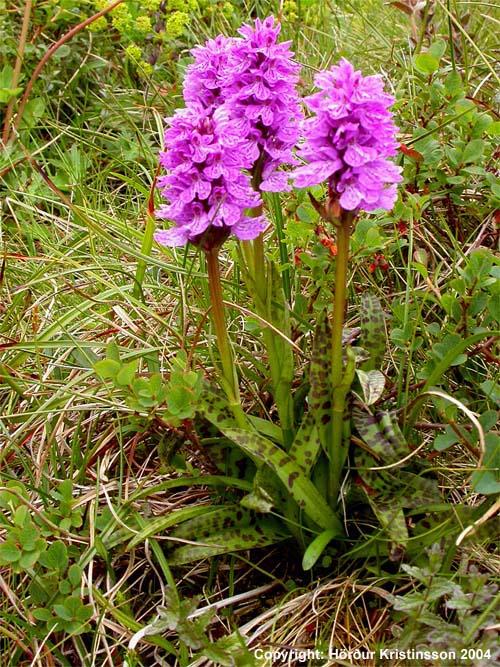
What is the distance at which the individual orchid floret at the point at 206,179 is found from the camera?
1.34 m

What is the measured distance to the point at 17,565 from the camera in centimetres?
158

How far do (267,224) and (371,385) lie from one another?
419 mm

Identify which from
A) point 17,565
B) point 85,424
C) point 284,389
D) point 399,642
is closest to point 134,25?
point 85,424

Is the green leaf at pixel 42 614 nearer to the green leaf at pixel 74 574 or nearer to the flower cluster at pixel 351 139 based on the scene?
the green leaf at pixel 74 574

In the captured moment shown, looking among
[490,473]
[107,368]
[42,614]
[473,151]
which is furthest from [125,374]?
[473,151]

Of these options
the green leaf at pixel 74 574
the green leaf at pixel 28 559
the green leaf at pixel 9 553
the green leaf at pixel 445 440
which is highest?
the green leaf at pixel 445 440

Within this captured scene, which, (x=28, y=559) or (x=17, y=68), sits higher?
(x=17, y=68)

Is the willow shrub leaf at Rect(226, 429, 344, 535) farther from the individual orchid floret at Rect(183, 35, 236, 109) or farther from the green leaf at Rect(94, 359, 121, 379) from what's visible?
the individual orchid floret at Rect(183, 35, 236, 109)

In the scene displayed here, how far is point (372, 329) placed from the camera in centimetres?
176

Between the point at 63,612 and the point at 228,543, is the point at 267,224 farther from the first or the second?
the point at 63,612

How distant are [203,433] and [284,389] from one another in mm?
261

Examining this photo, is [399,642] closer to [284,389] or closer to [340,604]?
[340,604]

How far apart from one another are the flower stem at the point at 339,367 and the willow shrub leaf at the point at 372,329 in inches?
8.5

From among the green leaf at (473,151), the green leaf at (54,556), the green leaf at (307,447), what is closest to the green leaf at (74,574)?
the green leaf at (54,556)
